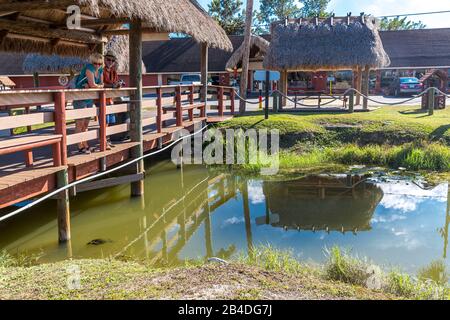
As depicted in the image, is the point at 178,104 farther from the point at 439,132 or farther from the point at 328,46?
the point at 328,46

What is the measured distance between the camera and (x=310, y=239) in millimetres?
6711

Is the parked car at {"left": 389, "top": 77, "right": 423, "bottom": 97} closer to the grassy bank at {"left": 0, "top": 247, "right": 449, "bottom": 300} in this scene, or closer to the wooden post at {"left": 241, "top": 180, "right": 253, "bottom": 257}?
the wooden post at {"left": 241, "top": 180, "right": 253, "bottom": 257}

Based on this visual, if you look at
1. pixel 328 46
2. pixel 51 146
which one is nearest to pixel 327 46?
pixel 328 46

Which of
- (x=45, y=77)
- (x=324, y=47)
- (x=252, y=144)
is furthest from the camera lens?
(x=45, y=77)

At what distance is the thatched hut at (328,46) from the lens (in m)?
16.1

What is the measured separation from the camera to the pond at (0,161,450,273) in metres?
6.27

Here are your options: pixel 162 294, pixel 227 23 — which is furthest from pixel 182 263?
pixel 227 23

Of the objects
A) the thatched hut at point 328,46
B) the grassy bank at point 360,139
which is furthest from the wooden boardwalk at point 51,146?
the thatched hut at point 328,46

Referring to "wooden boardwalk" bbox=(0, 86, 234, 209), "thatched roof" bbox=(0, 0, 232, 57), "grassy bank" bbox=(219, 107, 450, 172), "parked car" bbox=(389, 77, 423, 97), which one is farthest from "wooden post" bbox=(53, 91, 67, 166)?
"parked car" bbox=(389, 77, 423, 97)

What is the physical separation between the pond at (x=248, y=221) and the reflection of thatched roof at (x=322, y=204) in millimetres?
16

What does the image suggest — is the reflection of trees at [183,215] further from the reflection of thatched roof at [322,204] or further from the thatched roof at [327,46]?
the thatched roof at [327,46]

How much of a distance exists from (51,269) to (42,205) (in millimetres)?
3430

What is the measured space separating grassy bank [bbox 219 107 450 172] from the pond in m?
1.20
